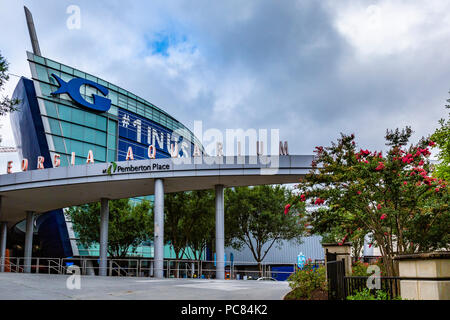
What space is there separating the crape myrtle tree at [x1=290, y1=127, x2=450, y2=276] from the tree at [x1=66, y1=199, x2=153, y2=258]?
25177 millimetres

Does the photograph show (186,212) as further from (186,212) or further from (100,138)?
(100,138)

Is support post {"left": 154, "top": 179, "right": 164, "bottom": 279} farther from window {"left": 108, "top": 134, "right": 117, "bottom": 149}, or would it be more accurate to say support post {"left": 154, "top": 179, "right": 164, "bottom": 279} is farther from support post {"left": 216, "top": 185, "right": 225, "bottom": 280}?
window {"left": 108, "top": 134, "right": 117, "bottom": 149}

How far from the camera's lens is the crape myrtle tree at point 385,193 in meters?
12.6

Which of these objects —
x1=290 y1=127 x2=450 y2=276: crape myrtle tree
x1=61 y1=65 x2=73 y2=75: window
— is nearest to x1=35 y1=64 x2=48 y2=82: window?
x1=61 y1=65 x2=73 y2=75: window

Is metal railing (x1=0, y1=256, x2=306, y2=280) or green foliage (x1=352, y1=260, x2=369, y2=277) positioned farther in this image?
metal railing (x1=0, y1=256, x2=306, y2=280)

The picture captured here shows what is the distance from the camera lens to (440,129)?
24.5 meters

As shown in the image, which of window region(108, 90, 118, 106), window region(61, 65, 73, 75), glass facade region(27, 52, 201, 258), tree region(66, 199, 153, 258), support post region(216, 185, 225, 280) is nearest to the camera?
support post region(216, 185, 225, 280)

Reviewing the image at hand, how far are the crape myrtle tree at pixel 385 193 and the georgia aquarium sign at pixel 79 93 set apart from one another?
41.0 m

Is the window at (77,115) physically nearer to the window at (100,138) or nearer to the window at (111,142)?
the window at (100,138)

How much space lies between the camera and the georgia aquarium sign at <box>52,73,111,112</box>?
1895 inches
